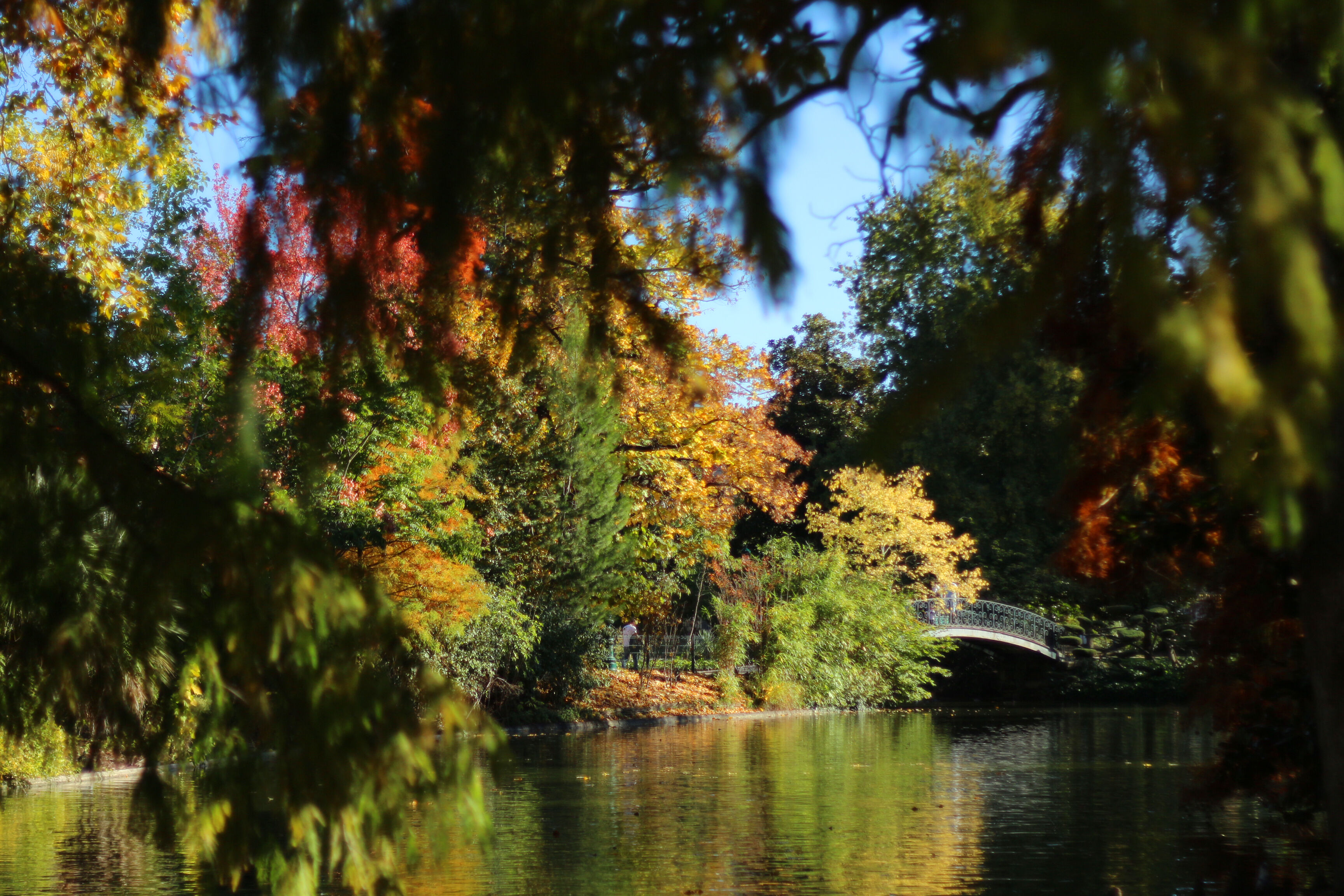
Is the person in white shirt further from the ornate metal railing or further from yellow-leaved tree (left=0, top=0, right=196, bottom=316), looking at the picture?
yellow-leaved tree (left=0, top=0, right=196, bottom=316)

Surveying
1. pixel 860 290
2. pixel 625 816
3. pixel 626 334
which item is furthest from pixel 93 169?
pixel 626 334

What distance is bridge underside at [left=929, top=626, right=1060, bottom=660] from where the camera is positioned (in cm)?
3459

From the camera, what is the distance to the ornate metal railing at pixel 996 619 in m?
35.2

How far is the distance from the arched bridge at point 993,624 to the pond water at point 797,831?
1709 cm

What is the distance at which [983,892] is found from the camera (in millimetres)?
7270

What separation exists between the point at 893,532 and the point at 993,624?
4.49 meters

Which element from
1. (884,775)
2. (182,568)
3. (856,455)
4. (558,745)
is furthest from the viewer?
(558,745)

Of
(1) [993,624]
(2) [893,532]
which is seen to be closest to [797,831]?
(2) [893,532]

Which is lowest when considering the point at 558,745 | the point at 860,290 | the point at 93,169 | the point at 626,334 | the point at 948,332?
the point at 558,745

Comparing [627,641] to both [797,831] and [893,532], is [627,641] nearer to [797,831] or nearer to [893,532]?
[893,532]

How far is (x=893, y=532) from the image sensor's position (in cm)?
3578

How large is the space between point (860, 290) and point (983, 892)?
383 cm

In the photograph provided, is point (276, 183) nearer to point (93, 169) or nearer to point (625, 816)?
point (625, 816)

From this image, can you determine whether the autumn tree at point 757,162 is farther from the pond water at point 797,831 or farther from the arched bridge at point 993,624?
the arched bridge at point 993,624
